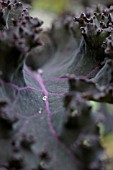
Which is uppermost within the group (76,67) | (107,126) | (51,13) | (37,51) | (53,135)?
(51,13)

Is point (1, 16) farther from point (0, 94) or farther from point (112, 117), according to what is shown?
point (112, 117)

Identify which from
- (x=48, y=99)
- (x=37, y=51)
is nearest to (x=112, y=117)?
(x=37, y=51)

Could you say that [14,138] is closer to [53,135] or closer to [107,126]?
[53,135]

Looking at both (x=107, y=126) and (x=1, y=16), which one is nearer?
(x=1, y=16)

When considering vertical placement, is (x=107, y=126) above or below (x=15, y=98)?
below

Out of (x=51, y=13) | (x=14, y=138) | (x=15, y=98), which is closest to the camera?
(x=14, y=138)

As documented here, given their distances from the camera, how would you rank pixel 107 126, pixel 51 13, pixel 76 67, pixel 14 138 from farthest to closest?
pixel 51 13, pixel 107 126, pixel 76 67, pixel 14 138
